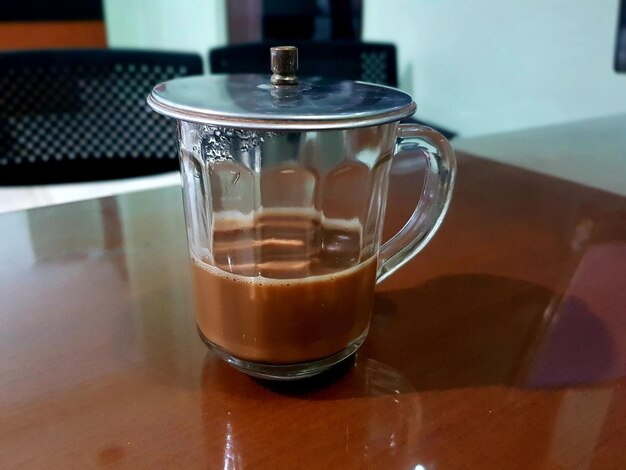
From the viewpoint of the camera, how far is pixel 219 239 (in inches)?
15.1

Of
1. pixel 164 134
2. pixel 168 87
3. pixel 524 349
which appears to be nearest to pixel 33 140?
pixel 164 134

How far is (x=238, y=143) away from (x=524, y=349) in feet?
0.81

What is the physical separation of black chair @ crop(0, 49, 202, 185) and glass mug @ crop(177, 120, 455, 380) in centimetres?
74

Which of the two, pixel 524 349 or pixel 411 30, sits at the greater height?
pixel 411 30

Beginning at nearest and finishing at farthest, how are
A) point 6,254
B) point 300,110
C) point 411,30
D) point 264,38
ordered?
point 300,110 → point 6,254 → point 411,30 → point 264,38

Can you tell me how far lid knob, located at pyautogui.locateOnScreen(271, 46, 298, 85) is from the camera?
36 cm

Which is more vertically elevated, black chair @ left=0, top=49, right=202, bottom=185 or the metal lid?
the metal lid

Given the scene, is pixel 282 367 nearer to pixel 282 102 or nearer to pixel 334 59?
pixel 282 102

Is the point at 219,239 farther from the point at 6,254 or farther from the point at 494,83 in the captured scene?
the point at 494,83

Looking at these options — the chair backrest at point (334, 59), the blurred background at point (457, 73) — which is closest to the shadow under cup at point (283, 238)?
the blurred background at point (457, 73)

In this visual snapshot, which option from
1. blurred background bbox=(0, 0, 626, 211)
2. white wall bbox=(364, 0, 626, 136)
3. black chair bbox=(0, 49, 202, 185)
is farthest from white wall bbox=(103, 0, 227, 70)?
black chair bbox=(0, 49, 202, 185)

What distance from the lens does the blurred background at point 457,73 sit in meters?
1.00

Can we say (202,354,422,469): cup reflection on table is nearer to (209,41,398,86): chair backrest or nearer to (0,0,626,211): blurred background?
(0,0,626,211): blurred background

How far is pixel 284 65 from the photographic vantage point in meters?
0.36
